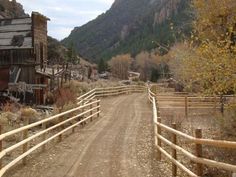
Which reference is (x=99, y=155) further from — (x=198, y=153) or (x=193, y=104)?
(x=193, y=104)

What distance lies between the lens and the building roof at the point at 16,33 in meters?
45.5

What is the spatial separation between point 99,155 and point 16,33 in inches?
1362

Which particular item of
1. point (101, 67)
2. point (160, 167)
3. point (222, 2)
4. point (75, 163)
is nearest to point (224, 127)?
point (222, 2)

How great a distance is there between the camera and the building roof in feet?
149

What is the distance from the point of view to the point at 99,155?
13812 millimetres

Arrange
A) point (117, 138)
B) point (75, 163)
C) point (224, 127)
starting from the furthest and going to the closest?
point (224, 127)
point (117, 138)
point (75, 163)

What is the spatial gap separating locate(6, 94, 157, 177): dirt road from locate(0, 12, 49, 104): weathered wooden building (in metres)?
23.6

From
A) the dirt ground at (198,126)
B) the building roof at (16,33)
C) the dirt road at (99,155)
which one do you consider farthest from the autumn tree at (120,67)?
the dirt road at (99,155)

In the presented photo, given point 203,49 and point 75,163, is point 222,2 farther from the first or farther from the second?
point 75,163

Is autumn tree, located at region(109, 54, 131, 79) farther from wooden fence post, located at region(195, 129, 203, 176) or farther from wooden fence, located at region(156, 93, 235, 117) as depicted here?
wooden fence post, located at region(195, 129, 203, 176)

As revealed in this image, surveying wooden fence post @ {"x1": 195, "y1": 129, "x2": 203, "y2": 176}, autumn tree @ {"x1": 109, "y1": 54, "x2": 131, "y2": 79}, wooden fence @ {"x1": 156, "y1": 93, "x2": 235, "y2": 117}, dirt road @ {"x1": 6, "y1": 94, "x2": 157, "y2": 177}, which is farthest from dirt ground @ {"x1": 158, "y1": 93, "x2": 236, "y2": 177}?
autumn tree @ {"x1": 109, "y1": 54, "x2": 131, "y2": 79}

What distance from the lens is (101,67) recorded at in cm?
12912

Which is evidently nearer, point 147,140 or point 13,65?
point 147,140

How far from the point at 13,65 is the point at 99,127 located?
26.3 metres
